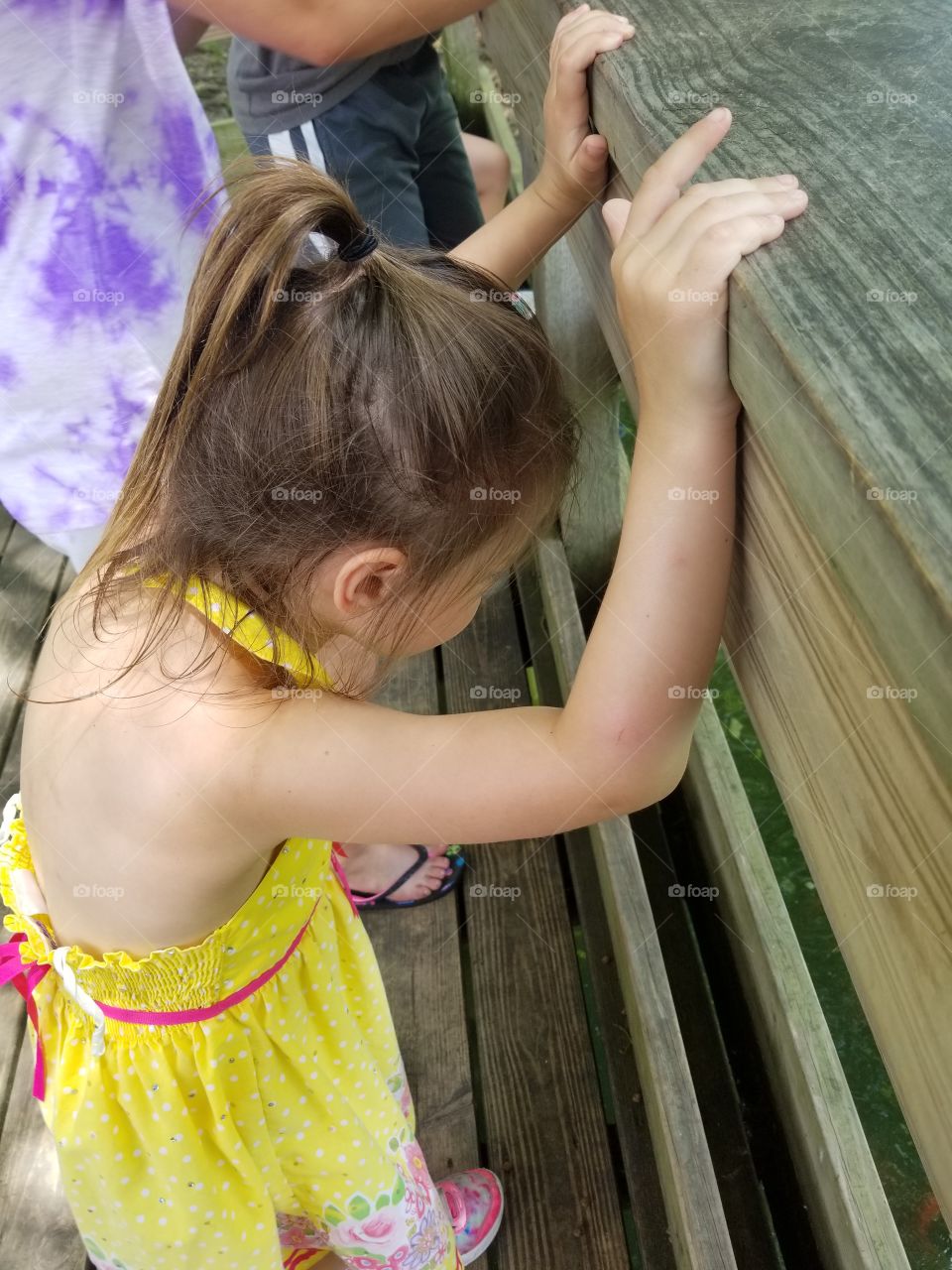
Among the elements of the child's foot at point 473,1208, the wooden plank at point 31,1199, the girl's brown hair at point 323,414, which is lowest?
the child's foot at point 473,1208

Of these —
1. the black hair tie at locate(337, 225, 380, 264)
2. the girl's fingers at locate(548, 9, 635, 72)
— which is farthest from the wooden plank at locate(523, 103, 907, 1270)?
the girl's fingers at locate(548, 9, 635, 72)

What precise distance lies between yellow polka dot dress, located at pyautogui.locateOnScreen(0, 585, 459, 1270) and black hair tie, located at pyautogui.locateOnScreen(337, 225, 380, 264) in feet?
1.20

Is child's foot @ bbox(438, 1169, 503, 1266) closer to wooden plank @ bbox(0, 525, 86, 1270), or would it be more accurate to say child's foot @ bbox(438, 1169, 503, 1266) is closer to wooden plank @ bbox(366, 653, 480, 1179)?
wooden plank @ bbox(366, 653, 480, 1179)

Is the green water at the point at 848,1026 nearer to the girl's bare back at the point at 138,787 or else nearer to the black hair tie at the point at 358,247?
the girl's bare back at the point at 138,787

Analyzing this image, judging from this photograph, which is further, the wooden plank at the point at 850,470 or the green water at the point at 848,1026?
the green water at the point at 848,1026

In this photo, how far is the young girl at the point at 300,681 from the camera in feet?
2.82

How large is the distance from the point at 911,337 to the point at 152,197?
4.96 ft

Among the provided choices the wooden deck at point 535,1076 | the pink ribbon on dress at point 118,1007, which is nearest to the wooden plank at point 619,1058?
the wooden deck at point 535,1076

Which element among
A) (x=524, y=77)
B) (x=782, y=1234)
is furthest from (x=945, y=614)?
(x=782, y=1234)

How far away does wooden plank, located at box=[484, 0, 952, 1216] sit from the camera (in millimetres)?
447

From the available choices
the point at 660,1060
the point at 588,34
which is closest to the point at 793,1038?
the point at 660,1060

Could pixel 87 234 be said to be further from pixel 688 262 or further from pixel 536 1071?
pixel 536 1071

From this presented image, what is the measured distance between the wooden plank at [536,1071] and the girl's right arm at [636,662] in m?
1.10

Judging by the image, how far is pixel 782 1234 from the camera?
1796mm
